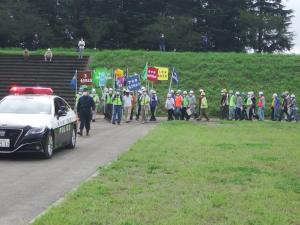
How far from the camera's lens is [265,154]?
15008 mm

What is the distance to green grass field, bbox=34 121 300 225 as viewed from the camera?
7301mm

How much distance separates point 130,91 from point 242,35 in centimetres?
3544

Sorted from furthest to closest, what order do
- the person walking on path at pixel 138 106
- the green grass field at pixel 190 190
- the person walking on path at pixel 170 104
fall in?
the person walking on path at pixel 138 106 < the person walking on path at pixel 170 104 < the green grass field at pixel 190 190

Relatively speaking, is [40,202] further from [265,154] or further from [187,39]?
[187,39]

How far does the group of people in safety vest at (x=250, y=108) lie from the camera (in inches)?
1362

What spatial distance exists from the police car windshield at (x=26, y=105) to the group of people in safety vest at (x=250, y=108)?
20.4 meters

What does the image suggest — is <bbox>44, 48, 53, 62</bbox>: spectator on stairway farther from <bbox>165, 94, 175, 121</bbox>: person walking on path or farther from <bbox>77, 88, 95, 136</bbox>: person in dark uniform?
<bbox>77, 88, 95, 136</bbox>: person in dark uniform

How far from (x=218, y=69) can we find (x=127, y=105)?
15.3m

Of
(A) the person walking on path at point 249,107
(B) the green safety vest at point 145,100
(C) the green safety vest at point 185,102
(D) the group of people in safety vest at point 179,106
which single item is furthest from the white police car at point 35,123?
(A) the person walking on path at point 249,107

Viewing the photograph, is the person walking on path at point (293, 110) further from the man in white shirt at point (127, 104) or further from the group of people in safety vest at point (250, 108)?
the man in white shirt at point (127, 104)

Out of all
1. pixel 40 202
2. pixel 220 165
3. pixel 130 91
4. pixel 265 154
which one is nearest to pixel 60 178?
pixel 40 202

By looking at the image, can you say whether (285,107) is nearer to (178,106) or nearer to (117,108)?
(178,106)

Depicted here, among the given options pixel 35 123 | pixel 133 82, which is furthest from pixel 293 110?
pixel 35 123

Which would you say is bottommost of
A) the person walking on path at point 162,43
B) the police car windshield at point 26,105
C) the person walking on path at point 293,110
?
the person walking on path at point 293,110
